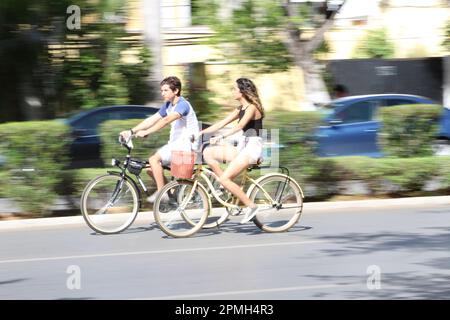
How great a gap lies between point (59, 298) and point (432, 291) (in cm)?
307

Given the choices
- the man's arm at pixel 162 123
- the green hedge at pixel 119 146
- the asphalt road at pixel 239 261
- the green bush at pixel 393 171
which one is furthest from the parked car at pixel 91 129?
the man's arm at pixel 162 123

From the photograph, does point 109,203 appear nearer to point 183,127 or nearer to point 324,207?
point 183,127

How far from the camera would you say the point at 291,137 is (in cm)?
1498

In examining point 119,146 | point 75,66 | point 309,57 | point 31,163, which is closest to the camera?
point 31,163

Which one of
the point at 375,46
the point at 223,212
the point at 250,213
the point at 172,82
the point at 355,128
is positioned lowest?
the point at 223,212

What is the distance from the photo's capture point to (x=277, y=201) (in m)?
12.2

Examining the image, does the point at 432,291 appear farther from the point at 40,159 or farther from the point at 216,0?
the point at 216,0

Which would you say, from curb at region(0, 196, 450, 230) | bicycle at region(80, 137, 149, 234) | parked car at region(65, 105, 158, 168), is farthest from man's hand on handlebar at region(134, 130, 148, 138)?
parked car at region(65, 105, 158, 168)

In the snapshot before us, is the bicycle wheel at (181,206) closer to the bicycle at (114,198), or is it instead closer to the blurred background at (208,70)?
the bicycle at (114,198)

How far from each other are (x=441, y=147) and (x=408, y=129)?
1.53 meters

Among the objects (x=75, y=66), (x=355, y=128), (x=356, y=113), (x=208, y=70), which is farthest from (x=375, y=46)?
(x=75, y=66)

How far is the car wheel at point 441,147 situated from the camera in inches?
656

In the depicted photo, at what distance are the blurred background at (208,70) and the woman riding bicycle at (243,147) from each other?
→ 97.2 inches

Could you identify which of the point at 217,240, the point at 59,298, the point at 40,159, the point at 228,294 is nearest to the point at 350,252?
the point at 217,240
